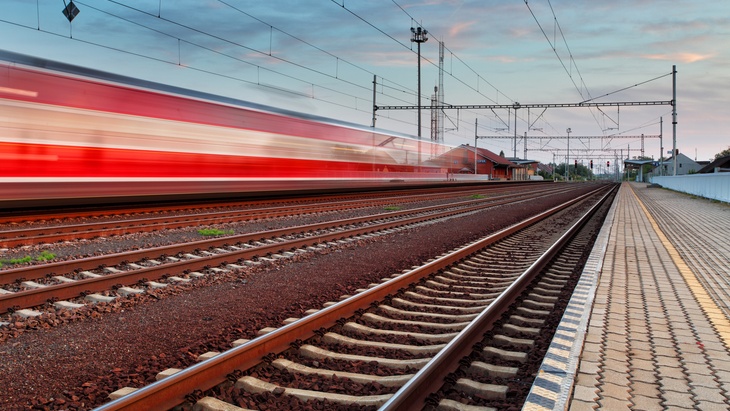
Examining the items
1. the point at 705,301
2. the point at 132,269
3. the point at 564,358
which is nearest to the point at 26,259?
the point at 132,269

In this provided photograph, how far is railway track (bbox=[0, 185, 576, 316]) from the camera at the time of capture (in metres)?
5.95

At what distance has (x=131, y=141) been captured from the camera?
1357 cm

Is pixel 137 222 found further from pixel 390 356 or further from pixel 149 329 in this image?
Answer: pixel 390 356

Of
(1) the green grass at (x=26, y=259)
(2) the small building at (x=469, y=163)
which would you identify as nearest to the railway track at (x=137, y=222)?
(1) the green grass at (x=26, y=259)

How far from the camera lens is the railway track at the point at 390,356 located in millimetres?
3504

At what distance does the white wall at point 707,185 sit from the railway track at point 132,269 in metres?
21.0

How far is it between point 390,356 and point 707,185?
31209 millimetres

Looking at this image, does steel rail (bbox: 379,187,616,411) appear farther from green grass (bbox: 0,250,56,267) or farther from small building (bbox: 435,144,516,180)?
small building (bbox: 435,144,516,180)

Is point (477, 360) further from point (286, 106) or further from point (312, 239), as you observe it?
point (286, 106)

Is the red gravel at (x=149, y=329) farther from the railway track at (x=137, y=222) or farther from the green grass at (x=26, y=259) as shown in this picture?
the railway track at (x=137, y=222)

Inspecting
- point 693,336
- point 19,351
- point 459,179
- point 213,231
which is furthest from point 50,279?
point 459,179

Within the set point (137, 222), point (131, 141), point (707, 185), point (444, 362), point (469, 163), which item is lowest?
point (444, 362)

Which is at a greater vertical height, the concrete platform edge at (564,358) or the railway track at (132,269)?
the railway track at (132,269)

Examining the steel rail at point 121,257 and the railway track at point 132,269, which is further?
the steel rail at point 121,257
